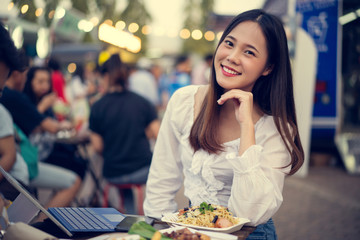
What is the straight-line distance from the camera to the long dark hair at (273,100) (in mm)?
1988

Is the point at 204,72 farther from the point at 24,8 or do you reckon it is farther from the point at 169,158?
the point at 169,158

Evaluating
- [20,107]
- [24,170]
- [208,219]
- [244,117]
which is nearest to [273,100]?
[244,117]

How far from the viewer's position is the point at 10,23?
3086 millimetres

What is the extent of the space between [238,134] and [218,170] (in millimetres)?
222

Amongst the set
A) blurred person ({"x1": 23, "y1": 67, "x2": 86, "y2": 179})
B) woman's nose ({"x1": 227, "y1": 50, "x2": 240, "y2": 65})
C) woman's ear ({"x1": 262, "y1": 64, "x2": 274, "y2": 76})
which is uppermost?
woman's nose ({"x1": 227, "y1": 50, "x2": 240, "y2": 65})

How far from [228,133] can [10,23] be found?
1.93 metres

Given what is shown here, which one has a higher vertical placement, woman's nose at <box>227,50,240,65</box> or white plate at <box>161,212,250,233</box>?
woman's nose at <box>227,50,240,65</box>

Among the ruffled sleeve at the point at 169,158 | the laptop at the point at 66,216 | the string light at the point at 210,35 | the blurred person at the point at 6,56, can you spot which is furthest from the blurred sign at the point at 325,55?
the string light at the point at 210,35

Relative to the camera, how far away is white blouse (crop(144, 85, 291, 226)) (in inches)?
70.1

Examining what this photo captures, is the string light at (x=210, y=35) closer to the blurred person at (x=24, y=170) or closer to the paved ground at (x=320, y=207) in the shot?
the paved ground at (x=320, y=207)

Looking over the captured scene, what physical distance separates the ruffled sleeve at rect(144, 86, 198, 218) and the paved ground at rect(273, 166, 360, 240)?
94.5 inches

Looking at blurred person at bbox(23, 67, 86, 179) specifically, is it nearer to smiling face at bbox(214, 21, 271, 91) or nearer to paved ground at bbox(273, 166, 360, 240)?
paved ground at bbox(273, 166, 360, 240)

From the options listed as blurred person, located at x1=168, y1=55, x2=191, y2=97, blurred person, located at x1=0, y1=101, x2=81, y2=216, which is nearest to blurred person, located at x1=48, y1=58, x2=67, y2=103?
blurred person, located at x1=168, y1=55, x2=191, y2=97

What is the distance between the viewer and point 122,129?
4504mm
